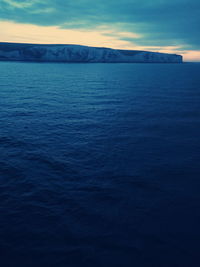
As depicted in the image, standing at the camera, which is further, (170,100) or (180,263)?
(170,100)

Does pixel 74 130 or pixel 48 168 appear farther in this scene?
pixel 74 130

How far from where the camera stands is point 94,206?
1284 cm

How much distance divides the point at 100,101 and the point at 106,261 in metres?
35.0

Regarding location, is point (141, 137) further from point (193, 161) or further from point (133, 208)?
point (133, 208)

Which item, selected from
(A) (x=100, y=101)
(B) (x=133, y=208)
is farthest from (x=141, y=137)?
(A) (x=100, y=101)

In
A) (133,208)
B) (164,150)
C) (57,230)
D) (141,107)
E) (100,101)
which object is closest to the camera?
(57,230)

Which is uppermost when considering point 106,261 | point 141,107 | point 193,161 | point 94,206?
point 141,107

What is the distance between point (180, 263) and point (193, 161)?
36.7 ft

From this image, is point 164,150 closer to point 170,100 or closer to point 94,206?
point 94,206

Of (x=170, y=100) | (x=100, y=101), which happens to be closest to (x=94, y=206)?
(x=100, y=101)

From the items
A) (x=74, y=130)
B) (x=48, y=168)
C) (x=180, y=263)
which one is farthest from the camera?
(x=74, y=130)

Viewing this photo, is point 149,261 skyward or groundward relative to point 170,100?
groundward

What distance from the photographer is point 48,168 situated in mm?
16828

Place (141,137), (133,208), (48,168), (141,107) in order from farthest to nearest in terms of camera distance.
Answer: (141,107)
(141,137)
(48,168)
(133,208)
